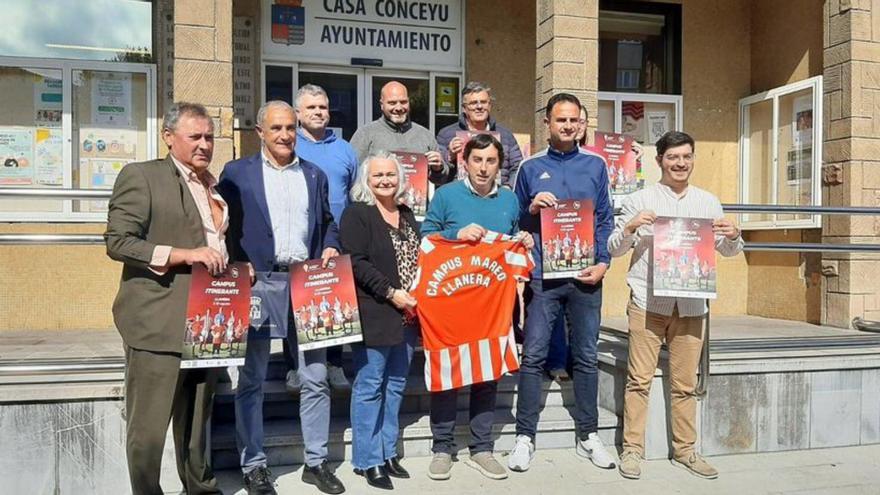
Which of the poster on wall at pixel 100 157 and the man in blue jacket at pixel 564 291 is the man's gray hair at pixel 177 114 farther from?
the poster on wall at pixel 100 157

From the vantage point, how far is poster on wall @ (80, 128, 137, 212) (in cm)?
707

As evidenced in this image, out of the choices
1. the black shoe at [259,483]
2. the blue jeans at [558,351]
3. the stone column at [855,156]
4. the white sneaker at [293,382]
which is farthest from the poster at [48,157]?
the stone column at [855,156]

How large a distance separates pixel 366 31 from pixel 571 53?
8.10ft

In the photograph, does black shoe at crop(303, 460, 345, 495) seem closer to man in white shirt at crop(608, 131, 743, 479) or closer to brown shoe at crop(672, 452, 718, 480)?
man in white shirt at crop(608, 131, 743, 479)

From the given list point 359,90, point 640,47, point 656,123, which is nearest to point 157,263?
point 359,90

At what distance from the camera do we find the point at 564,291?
4.42 m

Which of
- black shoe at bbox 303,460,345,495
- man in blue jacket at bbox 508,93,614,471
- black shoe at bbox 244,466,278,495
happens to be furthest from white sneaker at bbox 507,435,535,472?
black shoe at bbox 244,466,278,495

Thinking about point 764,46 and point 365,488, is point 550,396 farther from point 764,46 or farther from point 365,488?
point 764,46

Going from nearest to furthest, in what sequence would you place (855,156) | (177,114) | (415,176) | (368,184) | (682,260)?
1. (177,114)
2. (368,184)
3. (682,260)
4. (415,176)
5. (855,156)

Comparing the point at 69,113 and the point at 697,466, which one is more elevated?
the point at 69,113

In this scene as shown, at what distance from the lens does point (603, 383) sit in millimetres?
5148

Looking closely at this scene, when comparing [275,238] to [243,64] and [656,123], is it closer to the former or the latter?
[243,64]

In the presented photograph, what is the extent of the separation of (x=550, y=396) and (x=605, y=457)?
0.72m

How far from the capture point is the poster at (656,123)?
8.67 m
